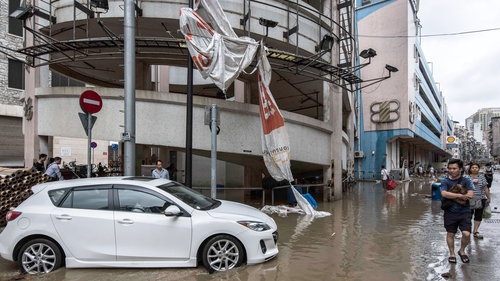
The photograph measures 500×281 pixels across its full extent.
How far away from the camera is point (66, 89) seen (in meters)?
9.96

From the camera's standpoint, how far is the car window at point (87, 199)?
505cm

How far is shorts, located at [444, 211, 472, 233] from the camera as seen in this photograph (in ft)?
16.4

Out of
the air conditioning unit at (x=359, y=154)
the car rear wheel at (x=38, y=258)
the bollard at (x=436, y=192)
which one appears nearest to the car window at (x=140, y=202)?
the car rear wheel at (x=38, y=258)

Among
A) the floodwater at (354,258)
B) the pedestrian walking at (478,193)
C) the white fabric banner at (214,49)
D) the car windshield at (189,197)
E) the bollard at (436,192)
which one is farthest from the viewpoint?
the bollard at (436,192)

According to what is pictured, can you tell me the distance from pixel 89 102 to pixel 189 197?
10.4 feet

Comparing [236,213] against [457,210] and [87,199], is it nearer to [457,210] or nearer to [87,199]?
[87,199]

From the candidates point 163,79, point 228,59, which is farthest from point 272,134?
point 163,79

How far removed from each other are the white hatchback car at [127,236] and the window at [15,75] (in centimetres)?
1982

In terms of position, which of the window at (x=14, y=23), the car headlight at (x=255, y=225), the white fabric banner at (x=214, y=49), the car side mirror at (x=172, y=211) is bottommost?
the car headlight at (x=255, y=225)

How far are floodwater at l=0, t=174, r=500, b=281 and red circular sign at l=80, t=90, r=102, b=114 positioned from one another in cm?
304

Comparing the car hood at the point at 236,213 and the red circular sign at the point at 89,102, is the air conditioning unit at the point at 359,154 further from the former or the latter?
the red circular sign at the point at 89,102

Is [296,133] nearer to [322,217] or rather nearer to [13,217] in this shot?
[322,217]

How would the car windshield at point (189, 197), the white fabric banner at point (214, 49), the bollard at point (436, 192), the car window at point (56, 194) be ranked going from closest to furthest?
the car window at point (56, 194)
the car windshield at point (189, 197)
the white fabric banner at point (214, 49)
the bollard at point (436, 192)

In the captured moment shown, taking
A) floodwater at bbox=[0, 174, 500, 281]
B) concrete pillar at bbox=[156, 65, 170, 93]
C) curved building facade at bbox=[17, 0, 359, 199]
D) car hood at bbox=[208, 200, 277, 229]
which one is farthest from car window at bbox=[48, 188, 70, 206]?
concrete pillar at bbox=[156, 65, 170, 93]
